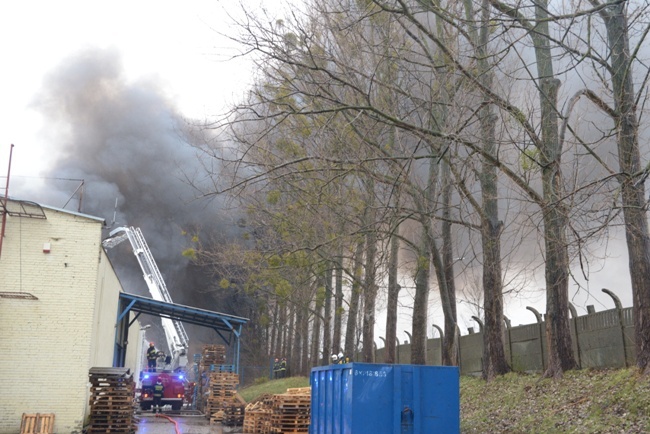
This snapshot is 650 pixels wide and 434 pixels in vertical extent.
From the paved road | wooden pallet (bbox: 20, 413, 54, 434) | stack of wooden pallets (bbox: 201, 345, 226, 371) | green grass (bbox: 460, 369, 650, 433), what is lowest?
the paved road

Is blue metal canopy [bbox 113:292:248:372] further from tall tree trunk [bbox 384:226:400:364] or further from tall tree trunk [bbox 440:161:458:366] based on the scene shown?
tall tree trunk [bbox 440:161:458:366]

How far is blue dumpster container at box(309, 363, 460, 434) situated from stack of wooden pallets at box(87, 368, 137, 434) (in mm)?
12525

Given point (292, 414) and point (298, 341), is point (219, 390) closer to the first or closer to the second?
point (298, 341)

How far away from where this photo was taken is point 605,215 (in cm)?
818

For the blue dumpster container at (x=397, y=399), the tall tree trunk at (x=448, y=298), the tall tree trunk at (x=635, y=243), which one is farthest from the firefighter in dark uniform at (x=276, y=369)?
the tall tree trunk at (x=635, y=243)

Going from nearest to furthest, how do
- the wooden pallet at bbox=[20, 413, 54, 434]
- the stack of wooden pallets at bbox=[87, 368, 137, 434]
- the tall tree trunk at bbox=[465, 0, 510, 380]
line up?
the tall tree trunk at bbox=[465, 0, 510, 380] < the wooden pallet at bbox=[20, 413, 54, 434] < the stack of wooden pallets at bbox=[87, 368, 137, 434]

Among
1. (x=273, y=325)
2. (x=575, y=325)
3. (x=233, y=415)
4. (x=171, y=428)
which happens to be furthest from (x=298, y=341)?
(x=575, y=325)

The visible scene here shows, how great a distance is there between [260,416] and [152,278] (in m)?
26.6

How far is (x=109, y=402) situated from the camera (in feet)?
73.8

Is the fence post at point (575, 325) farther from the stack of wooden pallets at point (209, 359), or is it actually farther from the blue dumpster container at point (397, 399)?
the stack of wooden pallets at point (209, 359)

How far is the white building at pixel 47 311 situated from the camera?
Result: 69.8 feet

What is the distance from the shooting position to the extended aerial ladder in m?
45.9

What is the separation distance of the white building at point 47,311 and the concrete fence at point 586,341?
41.2ft

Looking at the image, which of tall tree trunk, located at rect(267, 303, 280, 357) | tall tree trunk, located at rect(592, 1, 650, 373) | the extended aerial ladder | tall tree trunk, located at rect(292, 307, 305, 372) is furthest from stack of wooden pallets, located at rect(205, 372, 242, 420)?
tall tree trunk, located at rect(592, 1, 650, 373)
